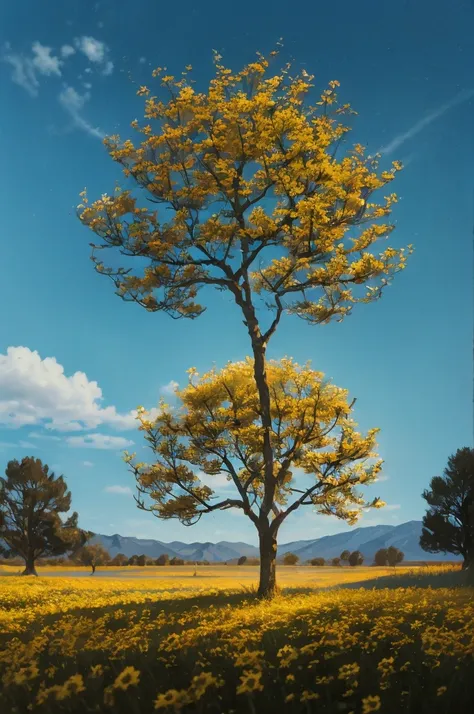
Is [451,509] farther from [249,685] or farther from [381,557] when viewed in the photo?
[249,685]

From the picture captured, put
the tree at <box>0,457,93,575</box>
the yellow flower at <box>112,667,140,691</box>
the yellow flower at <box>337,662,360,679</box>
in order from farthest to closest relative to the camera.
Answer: the tree at <box>0,457,93,575</box>, the yellow flower at <box>337,662,360,679</box>, the yellow flower at <box>112,667,140,691</box>

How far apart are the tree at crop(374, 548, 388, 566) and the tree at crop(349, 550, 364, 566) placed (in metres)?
1.30

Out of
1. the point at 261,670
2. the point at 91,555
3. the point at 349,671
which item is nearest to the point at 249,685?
the point at 261,670

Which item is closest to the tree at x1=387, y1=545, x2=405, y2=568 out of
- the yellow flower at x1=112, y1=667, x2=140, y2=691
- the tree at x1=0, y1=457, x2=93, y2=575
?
the tree at x1=0, y1=457, x2=93, y2=575

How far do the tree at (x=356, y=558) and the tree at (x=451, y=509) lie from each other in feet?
34.7

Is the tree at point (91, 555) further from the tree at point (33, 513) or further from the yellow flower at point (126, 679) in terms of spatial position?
the yellow flower at point (126, 679)

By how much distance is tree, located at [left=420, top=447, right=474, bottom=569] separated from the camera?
2850 centimetres

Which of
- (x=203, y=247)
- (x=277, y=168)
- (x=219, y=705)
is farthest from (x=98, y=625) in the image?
(x=277, y=168)

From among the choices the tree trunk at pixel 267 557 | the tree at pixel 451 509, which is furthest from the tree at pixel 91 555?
the tree trunk at pixel 267 557

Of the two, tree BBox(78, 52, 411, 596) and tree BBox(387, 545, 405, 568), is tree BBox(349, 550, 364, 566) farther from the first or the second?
tree BBox(78, 52, 411, 596)

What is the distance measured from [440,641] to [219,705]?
2701mm

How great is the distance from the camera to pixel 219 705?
3895 mm

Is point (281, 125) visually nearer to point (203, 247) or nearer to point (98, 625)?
point (203, 247)

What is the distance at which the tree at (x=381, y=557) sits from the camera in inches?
1528
